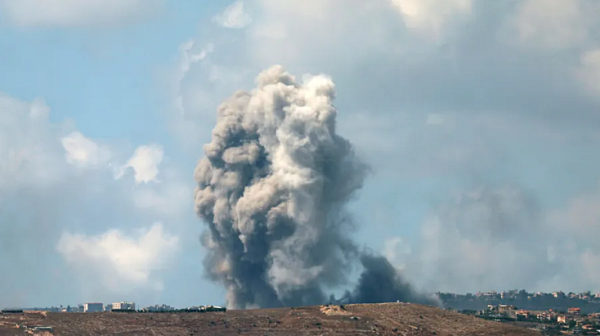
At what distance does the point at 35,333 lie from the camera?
200 m

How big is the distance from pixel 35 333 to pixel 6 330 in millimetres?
5357

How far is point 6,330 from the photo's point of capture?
649 ft
